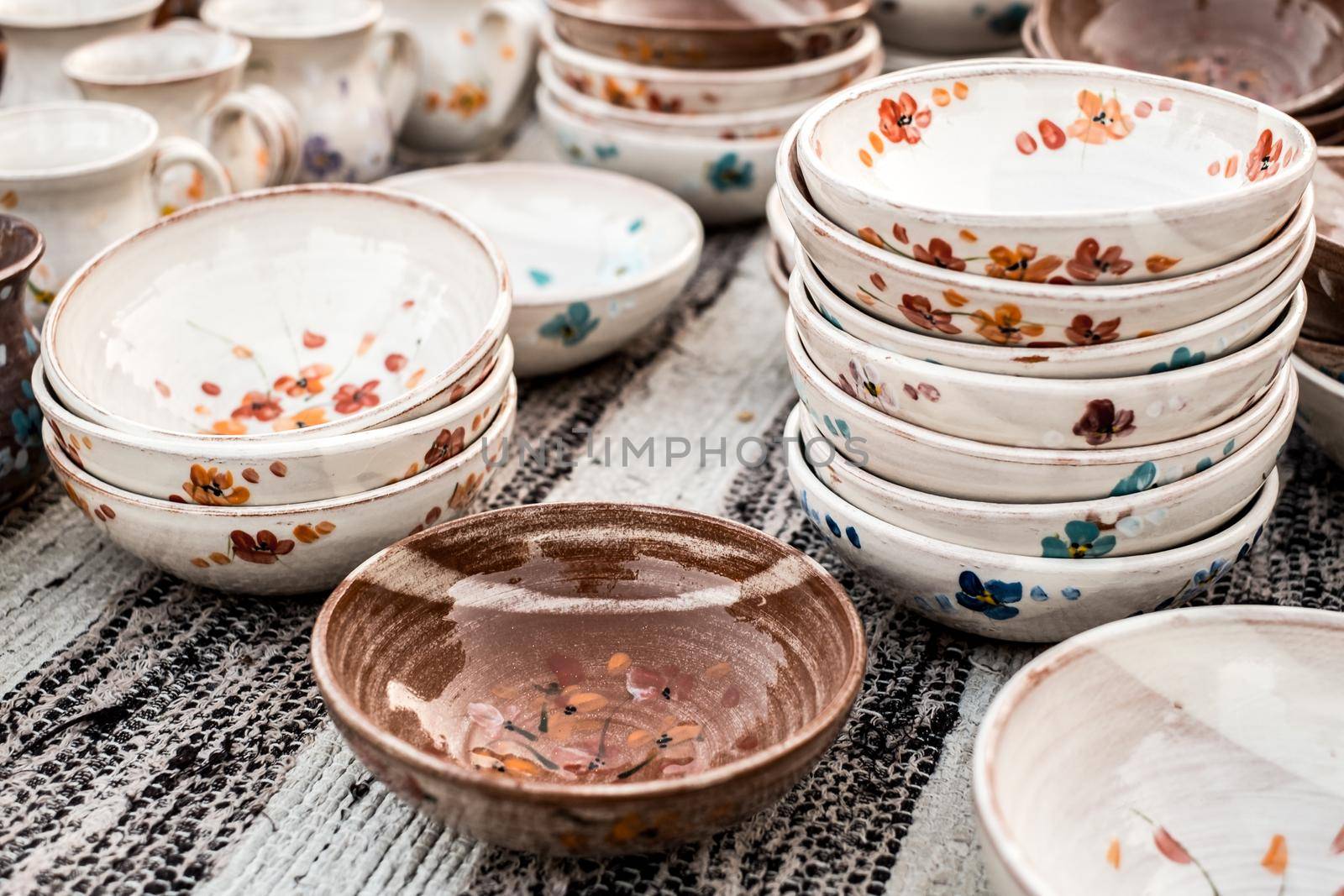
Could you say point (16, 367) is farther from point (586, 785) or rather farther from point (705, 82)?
point (705, 82)

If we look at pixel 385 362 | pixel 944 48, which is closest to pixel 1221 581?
pixel 385 362

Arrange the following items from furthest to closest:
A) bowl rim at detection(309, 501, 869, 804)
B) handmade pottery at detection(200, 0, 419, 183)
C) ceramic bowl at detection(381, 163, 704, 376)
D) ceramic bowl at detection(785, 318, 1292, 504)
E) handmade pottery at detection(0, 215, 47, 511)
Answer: handmade pottery at detection(200, 0, 419, 183), ceramic bowl at detection(381, 163, 704, 376), handmade pottery at detection(0, 215, 47, 511), ceramic bowl at detection(785, 318, 1292, 504), bowl rim at detection(309, 501, 869, 804)

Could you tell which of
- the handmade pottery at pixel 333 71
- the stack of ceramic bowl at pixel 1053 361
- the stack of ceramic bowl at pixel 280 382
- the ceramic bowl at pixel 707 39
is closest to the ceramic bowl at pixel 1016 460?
the stack of ceramic bowl at pixel 1053 361

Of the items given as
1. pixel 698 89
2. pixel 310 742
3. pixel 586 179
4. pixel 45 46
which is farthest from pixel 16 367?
pixel 698 89

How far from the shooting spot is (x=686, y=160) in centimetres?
129

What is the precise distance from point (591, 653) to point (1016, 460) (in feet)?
0.86

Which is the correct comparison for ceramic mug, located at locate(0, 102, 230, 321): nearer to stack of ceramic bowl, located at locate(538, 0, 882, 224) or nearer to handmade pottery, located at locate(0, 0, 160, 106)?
handmade pottery, located at locate(0, 0, 160, 106)

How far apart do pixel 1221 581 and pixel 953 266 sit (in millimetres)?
357

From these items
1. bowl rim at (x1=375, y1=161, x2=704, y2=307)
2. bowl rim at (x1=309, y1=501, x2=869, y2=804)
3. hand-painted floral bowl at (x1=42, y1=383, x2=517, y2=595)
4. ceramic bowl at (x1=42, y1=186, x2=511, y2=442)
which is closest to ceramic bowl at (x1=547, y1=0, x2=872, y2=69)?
bowl rim at (x1=375, y1=161, x2=704, y2=307)

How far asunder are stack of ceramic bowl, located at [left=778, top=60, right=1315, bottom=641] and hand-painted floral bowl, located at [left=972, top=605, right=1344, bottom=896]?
0.22ft

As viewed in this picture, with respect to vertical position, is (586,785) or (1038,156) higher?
(1038,156)

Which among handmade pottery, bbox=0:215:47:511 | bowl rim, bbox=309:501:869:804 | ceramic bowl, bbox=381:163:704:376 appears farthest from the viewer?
ceramic bowl, bbox=381:163:704:376

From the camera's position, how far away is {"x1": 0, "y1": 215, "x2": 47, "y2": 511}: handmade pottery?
848 mm

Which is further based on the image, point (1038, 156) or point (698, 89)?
point (698, 89)
